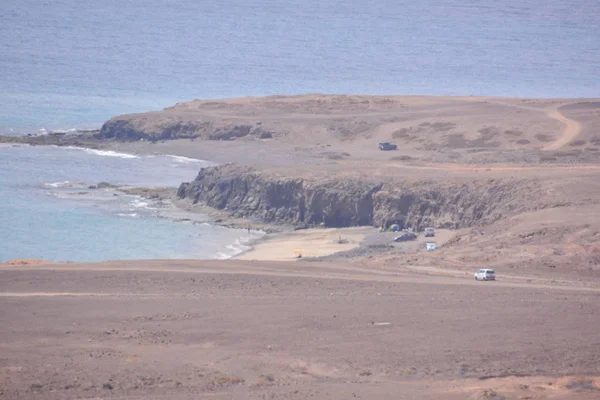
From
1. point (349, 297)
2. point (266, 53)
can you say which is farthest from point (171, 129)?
point (266, 53)

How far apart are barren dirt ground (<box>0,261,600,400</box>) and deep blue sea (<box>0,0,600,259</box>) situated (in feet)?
49.0

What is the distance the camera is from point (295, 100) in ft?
263

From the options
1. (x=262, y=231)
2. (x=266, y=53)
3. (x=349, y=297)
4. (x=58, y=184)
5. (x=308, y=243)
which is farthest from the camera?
(x=266, y=53)

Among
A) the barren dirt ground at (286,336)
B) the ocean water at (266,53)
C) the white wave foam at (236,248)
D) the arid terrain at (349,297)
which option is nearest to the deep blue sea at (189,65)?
the ocean water at (266,53)

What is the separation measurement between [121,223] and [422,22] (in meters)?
143

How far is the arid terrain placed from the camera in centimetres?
1991

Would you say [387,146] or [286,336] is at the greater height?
[387,146]

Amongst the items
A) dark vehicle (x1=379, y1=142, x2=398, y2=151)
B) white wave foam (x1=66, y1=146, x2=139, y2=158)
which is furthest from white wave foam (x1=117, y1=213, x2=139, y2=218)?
dark vehicle (x1=379, y1=142, x2=398, y2=151)

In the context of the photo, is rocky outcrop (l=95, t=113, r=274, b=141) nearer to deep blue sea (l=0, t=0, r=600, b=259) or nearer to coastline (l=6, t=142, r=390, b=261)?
deep blue sea (l=0, t=0, r=600, b=259)

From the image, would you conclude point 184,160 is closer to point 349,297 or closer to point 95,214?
point 95,214

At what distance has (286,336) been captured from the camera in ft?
74.5

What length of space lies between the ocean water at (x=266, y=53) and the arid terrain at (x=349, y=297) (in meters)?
36.0

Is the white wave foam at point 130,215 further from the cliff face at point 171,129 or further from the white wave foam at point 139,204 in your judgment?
the cliff face at point 171,129

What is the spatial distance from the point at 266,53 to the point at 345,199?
9491cm
